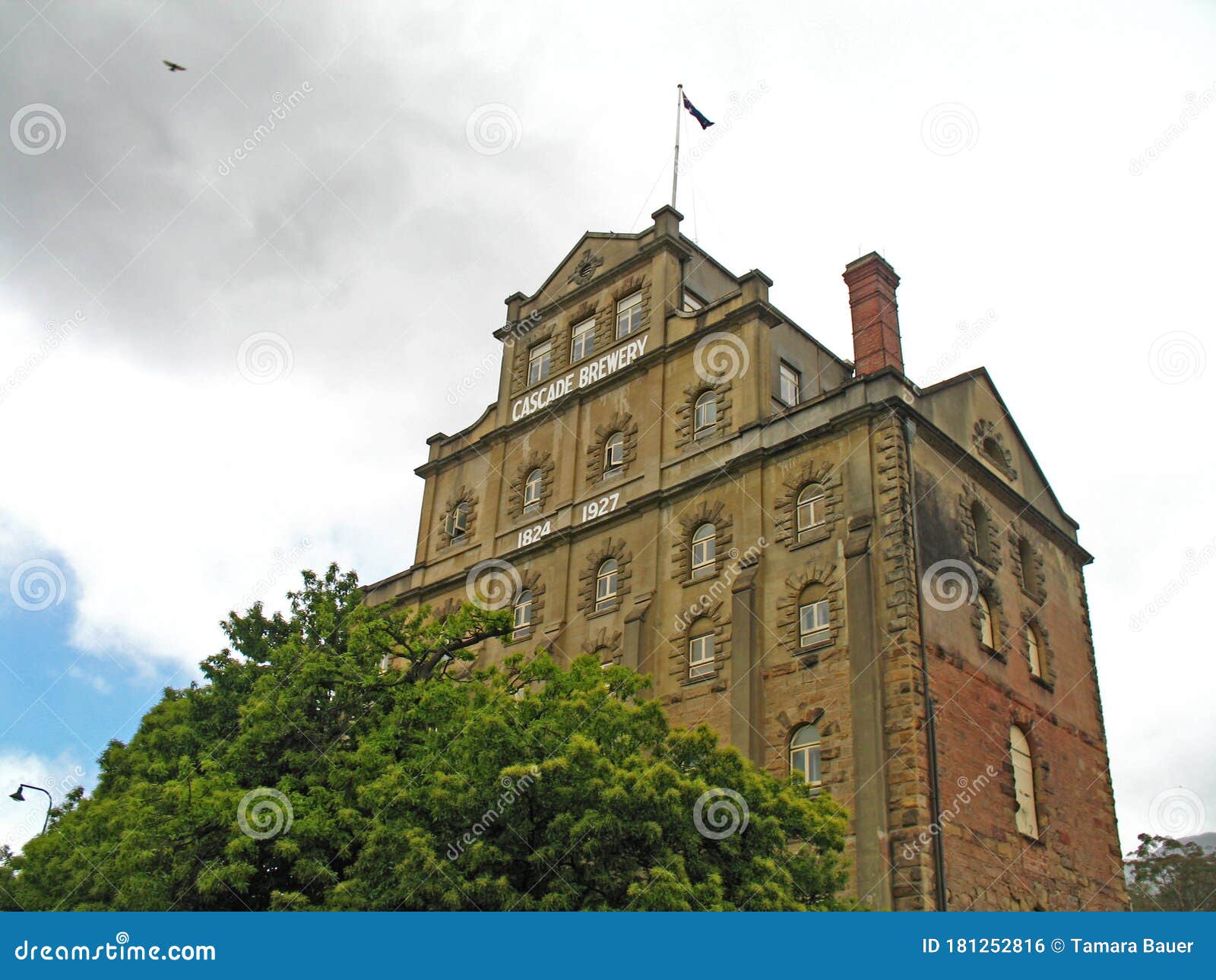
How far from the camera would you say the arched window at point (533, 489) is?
32688mm

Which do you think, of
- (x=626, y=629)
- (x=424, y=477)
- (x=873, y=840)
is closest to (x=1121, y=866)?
(x=873, y=840)

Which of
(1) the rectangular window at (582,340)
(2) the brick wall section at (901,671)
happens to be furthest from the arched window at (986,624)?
(1) the rectangular window at (582,340)

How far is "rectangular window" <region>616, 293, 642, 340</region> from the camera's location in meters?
32.8

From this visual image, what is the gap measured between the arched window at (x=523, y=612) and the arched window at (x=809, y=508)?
8.31 metres

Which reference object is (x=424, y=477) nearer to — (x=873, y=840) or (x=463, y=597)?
(x=463, y=597)

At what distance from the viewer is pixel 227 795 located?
19047 mm

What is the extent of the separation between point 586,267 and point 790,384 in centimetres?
854

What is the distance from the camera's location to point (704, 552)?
2719cm
